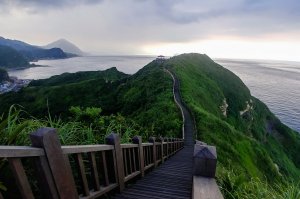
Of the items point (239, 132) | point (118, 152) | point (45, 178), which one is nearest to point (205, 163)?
point (118, 152)

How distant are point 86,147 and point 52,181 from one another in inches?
38.1

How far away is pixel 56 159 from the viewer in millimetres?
3328

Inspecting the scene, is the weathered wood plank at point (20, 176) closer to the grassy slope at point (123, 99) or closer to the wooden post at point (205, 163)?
the wooden post at point (205, 163)

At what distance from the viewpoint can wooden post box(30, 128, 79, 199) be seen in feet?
10.2

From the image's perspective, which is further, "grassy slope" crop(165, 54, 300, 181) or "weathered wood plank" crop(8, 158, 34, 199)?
"grassy slope" crop(165, 54, 300, 181)

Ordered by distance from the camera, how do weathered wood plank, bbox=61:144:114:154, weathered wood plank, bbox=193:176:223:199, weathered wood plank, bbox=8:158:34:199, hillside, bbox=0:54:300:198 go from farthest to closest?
hillside, bbox=0:54:300:198 < weathered wood plank, bbox=193:176:223:199 < weathered wood plank, bbox=61:144:114:154 < weathered wood plank, bbox=8:158:34:199

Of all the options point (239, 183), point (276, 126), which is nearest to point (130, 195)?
point (239, 183)

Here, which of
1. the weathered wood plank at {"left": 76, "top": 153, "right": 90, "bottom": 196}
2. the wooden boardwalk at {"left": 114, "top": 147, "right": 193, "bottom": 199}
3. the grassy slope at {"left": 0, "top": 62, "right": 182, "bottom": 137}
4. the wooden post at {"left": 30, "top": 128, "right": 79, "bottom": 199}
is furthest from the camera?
the grassy slope at {"left": 0, "top": 62, "right": 182, "bottom": 137}

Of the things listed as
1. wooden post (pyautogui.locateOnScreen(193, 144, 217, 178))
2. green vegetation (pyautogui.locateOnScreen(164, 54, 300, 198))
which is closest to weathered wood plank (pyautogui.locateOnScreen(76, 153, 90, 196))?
wooden post (pyautogui.locateOnScreen(193, 144, 217, 178))

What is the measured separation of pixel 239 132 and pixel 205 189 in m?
42.1

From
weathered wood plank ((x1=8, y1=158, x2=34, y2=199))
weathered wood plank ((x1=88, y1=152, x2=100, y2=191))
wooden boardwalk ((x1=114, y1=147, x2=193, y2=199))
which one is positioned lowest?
wooden boardwalk ((x1=114, y1=147, x2=193, y2=199))

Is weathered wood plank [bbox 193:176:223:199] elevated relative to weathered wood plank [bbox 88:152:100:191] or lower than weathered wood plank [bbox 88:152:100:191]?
lower

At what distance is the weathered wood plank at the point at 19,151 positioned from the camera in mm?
2575

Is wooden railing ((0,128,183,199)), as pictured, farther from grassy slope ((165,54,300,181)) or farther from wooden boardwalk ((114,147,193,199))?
grassy slope ((165,54,300,181))
